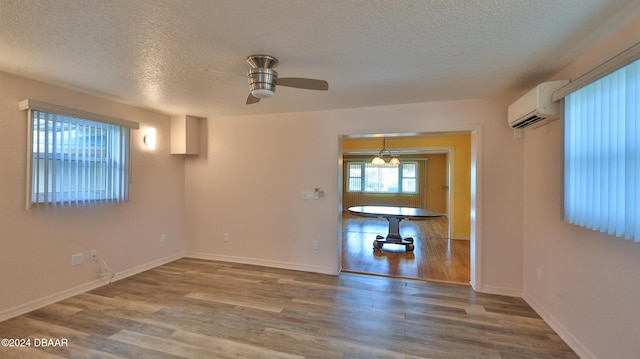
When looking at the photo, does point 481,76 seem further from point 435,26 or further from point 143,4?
point 143,4

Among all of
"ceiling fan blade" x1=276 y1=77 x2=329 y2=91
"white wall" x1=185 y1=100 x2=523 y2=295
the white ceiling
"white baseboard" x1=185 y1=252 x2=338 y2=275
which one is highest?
the white ceiling

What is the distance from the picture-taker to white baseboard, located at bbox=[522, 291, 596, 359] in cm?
203

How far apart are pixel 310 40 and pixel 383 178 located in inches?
359

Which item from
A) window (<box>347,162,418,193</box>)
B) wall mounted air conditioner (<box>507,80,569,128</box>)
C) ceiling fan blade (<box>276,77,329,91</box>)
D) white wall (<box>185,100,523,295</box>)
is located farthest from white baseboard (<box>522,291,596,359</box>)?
window (<box>347,162,418,193</box>)

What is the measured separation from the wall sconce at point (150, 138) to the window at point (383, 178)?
7.27 metres

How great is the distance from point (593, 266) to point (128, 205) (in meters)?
4.78

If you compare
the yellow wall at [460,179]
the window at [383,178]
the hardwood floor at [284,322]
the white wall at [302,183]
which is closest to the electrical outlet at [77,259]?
the hardwood floor at [284,322]

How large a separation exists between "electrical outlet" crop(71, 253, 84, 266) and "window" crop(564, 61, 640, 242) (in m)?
4.70

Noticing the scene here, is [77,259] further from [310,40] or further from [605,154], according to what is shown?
[605,154]

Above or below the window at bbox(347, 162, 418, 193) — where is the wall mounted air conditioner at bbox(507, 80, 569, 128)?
above

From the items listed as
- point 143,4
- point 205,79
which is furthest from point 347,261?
point 143,4

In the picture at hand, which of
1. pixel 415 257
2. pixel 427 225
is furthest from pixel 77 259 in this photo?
pixel 427 225

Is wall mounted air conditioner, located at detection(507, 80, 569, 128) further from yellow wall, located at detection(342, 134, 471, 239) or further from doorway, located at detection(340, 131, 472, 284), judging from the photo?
yellow wall, located at detection(342, 134, 471, 239)

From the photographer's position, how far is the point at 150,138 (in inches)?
152
